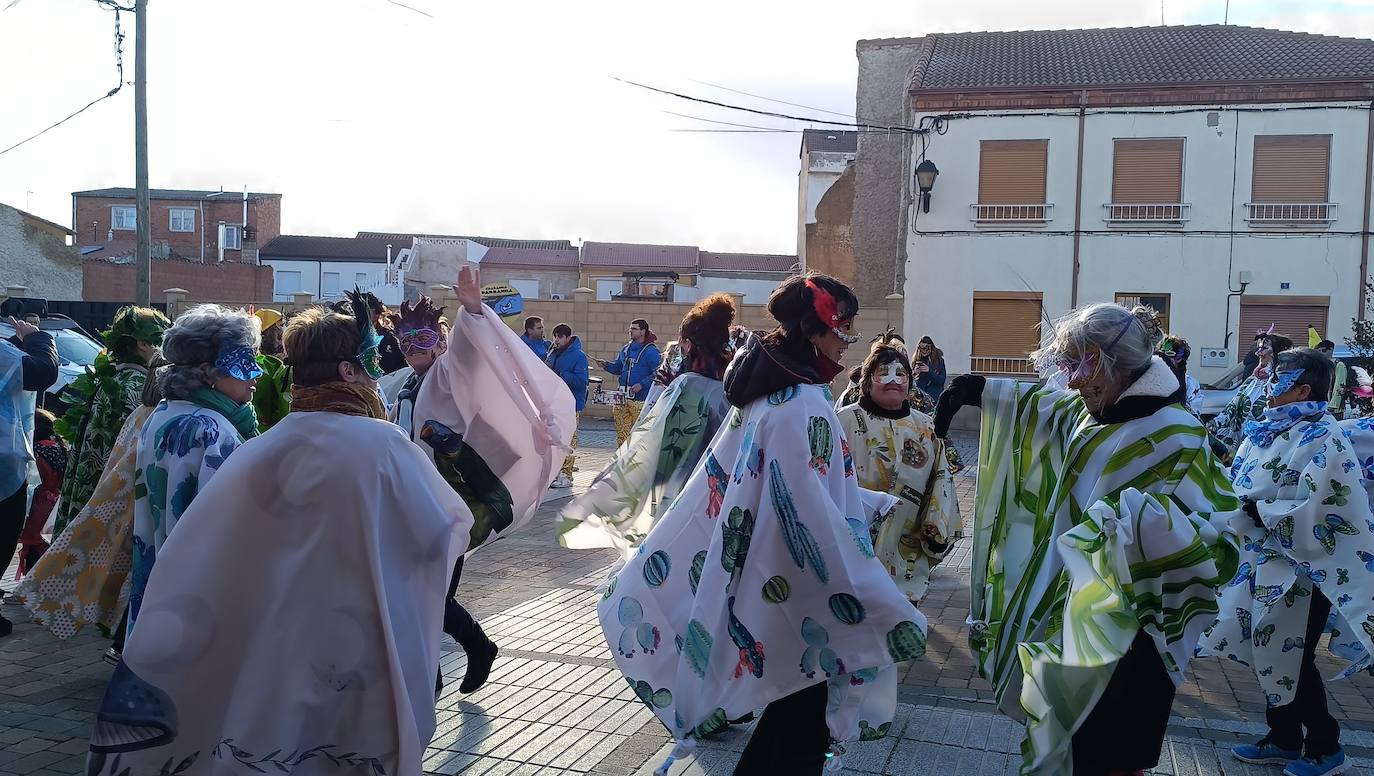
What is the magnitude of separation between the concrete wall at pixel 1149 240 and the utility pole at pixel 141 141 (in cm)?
1543

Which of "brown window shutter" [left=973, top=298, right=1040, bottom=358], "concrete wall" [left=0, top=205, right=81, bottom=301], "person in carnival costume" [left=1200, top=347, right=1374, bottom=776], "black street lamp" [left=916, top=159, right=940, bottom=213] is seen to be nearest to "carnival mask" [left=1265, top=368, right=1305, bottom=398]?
"person in carnival costume" [left=1200, top=347, right=1374, bottom=776]

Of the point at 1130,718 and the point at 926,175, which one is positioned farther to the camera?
the point at 926,175

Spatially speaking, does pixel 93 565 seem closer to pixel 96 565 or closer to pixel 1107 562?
pixel 96 565

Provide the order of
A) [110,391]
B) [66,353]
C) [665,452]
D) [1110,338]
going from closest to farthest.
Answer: [1110,338] → [110,391] → [665,452] → [66,353]

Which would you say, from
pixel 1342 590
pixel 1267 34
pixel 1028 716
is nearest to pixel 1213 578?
pixel 1028 716

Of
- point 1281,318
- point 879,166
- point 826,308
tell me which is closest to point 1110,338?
point 826,308

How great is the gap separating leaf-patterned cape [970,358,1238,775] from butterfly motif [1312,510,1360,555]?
5.15 feet

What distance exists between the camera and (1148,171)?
24.0 m

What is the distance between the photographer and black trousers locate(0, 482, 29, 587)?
19.9 feet

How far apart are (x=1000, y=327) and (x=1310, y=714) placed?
20.9 meters

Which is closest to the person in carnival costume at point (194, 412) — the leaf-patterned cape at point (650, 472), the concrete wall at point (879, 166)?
the leaf-patterned cape at point (650, 472)

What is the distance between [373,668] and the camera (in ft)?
10.6

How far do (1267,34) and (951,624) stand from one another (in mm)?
26830

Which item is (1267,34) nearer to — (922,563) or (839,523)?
(922,563)
